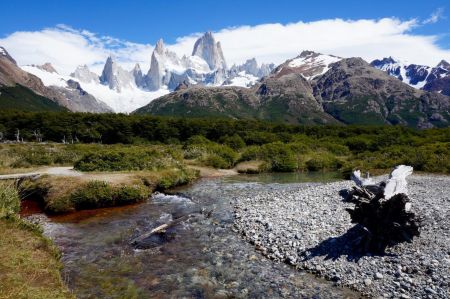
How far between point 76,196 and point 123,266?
14391mm

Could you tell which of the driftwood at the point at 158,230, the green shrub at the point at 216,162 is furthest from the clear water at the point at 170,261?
the green shrub at the point at 216,162

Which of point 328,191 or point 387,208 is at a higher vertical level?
point 387,208

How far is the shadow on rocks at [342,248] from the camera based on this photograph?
1686 centimetres

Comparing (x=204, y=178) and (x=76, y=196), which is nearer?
(x=76, y=196)

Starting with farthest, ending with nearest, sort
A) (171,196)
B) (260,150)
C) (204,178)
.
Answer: (260,150), (204,178), (171,196)

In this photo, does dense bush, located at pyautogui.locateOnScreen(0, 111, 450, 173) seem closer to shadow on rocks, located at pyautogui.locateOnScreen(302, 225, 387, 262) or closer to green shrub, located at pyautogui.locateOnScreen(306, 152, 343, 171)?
green shrub, located at pyautogui.locateOnScreen(306, 152, 343, 171)

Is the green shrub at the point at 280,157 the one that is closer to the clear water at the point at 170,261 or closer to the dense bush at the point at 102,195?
the dense bush at the point at 102,195

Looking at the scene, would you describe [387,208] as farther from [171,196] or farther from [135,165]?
[135,165]

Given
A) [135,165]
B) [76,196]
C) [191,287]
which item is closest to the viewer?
[191,287]

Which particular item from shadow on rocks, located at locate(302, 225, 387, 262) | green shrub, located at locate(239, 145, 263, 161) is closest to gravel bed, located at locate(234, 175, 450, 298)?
shadow on rocks, located at locate(302, 225, 387, 262)

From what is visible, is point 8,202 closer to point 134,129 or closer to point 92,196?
point 92,196

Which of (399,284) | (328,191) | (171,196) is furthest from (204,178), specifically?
(399,284)

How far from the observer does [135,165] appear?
144ft

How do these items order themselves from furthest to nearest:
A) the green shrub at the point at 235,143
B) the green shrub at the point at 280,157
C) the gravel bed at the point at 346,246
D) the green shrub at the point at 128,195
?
the green shrub at the point at 235,143
the green shrub at the point at 280,157
the green shrub at the point at 128,195
the gravel bed at the point at 346,246
